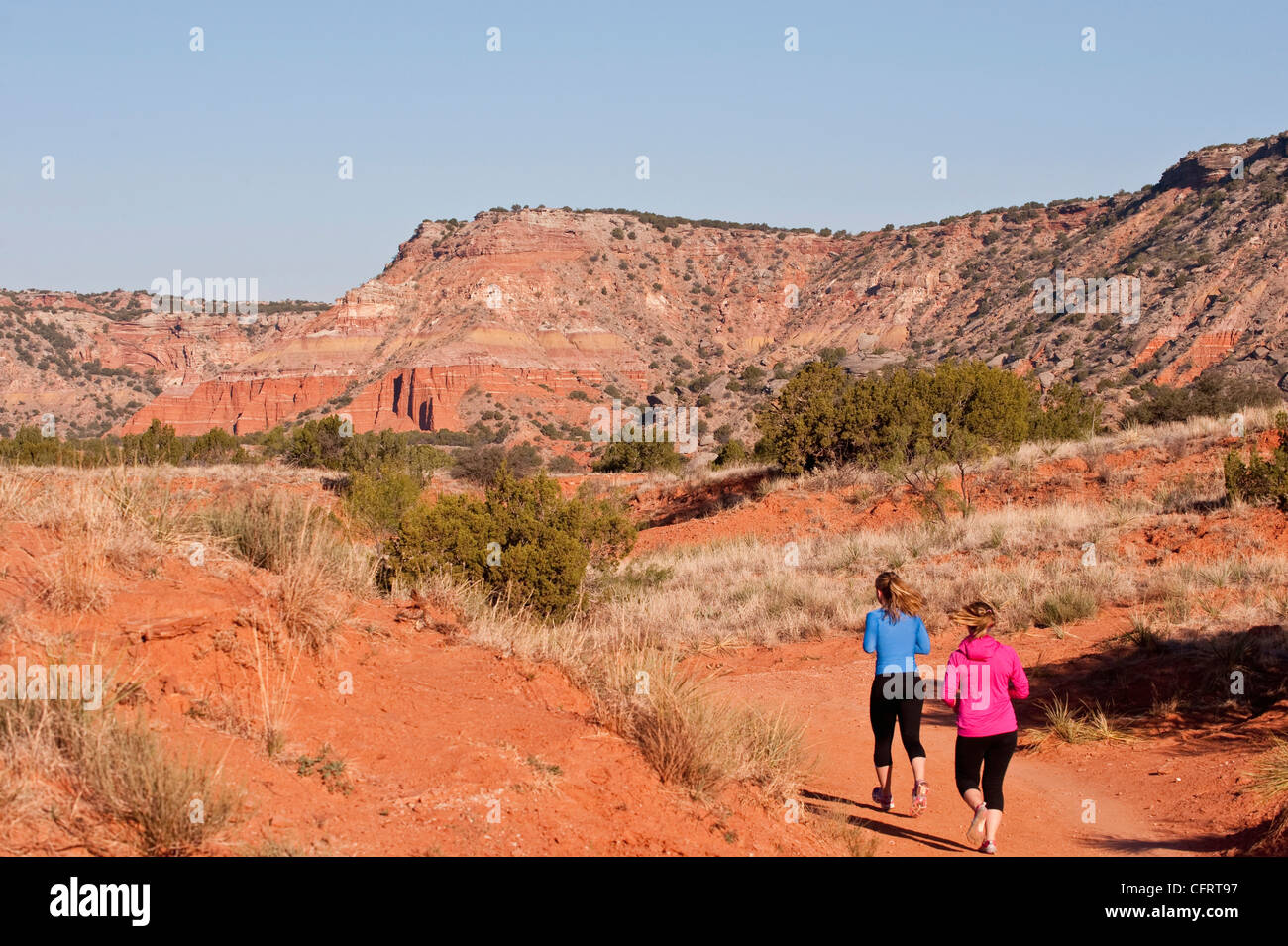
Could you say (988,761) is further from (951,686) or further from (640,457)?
(640,457)

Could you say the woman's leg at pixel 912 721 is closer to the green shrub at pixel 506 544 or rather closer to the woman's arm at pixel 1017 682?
the woman's arm at pixel 1017 682

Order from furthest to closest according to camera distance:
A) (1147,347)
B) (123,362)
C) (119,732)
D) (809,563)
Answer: (123,362)
(1147,347)
(809,563)
(119,732)

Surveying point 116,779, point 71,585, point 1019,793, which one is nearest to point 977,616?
point 1019,793

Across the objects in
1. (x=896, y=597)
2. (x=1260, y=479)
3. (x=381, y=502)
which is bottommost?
(x=896, y=597)

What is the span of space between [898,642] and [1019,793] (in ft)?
6.27

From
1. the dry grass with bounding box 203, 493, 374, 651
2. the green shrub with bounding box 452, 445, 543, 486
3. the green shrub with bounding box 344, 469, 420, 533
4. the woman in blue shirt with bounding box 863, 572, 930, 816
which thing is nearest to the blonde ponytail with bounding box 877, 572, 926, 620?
the woman in blue shirt with bounding box 863, 572, 930, 816

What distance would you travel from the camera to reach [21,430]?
3397 centimetres

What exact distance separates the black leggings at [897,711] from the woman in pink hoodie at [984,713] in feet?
2.26

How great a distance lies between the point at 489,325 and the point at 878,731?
87.6 metres

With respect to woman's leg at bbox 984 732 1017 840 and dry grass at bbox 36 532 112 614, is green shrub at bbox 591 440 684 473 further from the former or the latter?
dry grass at bbox 36 532 112 614

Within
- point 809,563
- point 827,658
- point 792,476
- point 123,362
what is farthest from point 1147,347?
point 123,362

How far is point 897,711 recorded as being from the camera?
23.4ft
